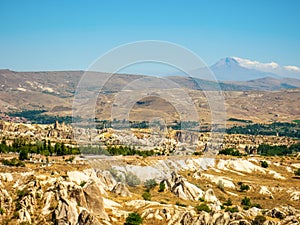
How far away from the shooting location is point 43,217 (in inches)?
1695

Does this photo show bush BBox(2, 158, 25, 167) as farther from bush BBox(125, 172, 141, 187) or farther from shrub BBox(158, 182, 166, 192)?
shrub BBox(158, 182, 166, 192)

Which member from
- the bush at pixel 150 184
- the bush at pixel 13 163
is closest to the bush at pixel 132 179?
the bush at pixel 150 184

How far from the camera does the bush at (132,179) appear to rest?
69.3 metres

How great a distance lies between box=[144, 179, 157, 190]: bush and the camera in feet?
221

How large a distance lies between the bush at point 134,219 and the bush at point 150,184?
71.3 ft

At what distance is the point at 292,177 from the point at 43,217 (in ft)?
214

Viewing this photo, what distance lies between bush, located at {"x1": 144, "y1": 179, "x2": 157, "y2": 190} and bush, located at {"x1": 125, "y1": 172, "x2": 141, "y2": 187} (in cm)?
157

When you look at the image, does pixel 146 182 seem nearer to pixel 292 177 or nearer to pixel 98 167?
pixel 98 167

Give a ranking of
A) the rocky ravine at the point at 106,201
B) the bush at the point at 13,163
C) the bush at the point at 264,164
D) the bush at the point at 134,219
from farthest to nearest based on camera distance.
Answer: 1. the bush at the point at 264,164
2. the bush at the point at 13,163
3. the bush at the point at 134,219
4. the rocky ravine at the point at 106,201

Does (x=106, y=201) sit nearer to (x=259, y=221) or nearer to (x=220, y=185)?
(x=259, y=221)

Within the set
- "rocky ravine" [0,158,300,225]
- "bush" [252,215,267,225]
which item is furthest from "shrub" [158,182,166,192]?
"bush" [252,215,267,225]

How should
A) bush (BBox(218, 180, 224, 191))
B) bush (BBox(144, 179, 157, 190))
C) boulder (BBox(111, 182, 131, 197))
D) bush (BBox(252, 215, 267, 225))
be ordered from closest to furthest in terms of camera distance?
1. bush (BBox(252, 215, 267, 225))
2. boulder (BBox(111, 182, 131, 197))
3. bush (BBox(144, 179, 157, 190))
4. bush (BBox(218, 180, 224, 191))

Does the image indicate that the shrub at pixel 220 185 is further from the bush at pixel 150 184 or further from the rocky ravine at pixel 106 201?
the bush at pixel 150 184

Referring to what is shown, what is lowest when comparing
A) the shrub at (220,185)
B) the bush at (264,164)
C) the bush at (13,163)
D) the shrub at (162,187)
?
the bush at (264,164)
